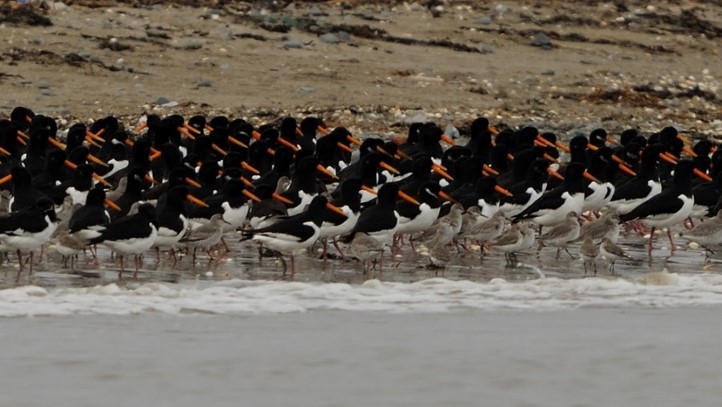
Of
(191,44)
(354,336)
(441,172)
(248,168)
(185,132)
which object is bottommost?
(185,132)

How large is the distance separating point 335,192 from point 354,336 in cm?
607

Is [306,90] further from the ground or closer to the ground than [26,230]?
closer to the ground

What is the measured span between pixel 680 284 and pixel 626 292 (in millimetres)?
633

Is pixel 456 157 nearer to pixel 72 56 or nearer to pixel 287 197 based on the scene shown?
pixel 287 197

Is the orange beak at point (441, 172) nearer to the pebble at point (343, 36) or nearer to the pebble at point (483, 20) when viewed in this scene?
the pebble at point (343, 36)

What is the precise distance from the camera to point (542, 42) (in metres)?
29.8

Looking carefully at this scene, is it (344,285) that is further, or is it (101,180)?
(101,180)

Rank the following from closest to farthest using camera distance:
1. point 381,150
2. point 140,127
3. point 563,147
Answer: point 381,150
point 563,147
point 140,127

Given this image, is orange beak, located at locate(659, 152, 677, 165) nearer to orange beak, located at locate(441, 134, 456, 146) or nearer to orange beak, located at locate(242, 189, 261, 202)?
orange beak, located at locate(441, 134, 456, 146)

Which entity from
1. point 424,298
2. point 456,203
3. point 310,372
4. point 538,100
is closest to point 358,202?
point 456,203

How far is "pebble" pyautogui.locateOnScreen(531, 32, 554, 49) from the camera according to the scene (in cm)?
2977

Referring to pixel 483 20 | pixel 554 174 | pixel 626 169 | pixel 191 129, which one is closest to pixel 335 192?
pixel 554 174

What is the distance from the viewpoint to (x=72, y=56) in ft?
87.7

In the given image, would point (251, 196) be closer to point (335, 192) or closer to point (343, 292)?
point (335, 192)
